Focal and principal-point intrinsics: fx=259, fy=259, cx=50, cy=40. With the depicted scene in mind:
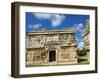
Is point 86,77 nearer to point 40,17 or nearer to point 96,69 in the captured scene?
point 96,69

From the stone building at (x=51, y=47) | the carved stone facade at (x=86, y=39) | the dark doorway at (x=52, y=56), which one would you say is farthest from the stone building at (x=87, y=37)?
the dark doorway at (x=52, y=56)

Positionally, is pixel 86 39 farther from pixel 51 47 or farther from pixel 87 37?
pixel 51 47

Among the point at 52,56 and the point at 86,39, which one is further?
the point at 86,39

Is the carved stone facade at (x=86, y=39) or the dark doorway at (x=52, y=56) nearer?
the dark doorway at (x=52, y=56)

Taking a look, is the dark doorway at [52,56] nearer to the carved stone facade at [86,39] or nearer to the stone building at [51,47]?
the stone building at [51,47]

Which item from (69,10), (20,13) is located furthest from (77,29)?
(20,13)

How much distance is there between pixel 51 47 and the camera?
2.14 metres

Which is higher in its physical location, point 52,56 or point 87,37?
point 87,37

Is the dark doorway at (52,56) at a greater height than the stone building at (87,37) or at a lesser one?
lesser

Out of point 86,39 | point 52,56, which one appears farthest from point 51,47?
point 86,39

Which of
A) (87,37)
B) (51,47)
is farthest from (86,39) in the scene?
(51,47)

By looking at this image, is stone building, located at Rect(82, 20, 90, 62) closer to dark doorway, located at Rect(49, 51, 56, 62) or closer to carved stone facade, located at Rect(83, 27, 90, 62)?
carved stone facade, located at Rect(83, 27, 90, 62)

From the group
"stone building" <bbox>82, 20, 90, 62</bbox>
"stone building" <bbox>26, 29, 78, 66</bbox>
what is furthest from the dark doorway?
"stone building" <bbox>82, 20, 90, 62</bbox>

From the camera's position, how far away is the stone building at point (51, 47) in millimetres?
2078
